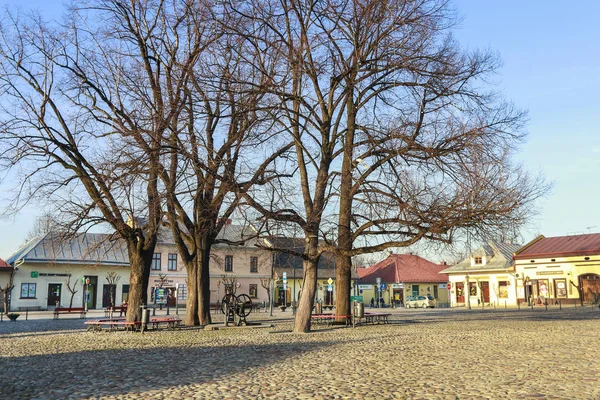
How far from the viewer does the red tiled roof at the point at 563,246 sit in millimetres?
50688

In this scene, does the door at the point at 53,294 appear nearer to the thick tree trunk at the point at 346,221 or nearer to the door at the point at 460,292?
the thick tree trunk at the point at 346,221

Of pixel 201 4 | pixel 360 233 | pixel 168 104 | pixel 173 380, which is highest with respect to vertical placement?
pixel 201 4

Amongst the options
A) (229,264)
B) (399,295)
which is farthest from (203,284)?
(399,295)

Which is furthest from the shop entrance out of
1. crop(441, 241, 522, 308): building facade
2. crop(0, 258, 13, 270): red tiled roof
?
crop(0, 258, 13, 270): red tiled roof

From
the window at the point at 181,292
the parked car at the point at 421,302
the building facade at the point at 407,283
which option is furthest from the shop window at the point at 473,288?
the window at the point at 181,292

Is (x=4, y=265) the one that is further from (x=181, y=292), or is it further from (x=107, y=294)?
(x=181, y=292)

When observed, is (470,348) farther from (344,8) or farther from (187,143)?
(344,8)

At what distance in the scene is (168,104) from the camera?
19.1 metres

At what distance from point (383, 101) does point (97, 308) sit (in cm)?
4177

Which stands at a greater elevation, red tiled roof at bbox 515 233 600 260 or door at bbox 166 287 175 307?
red tiled roof at bbox 515 233 600 260

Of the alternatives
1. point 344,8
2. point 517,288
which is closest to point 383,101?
point 344,8

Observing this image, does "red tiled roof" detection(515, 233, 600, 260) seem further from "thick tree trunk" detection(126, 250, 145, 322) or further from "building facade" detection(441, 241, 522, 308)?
"thick tree trunk" detection(126, 250, 145, 322)

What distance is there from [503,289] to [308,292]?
42.1 m

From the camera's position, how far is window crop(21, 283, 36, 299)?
170ft
